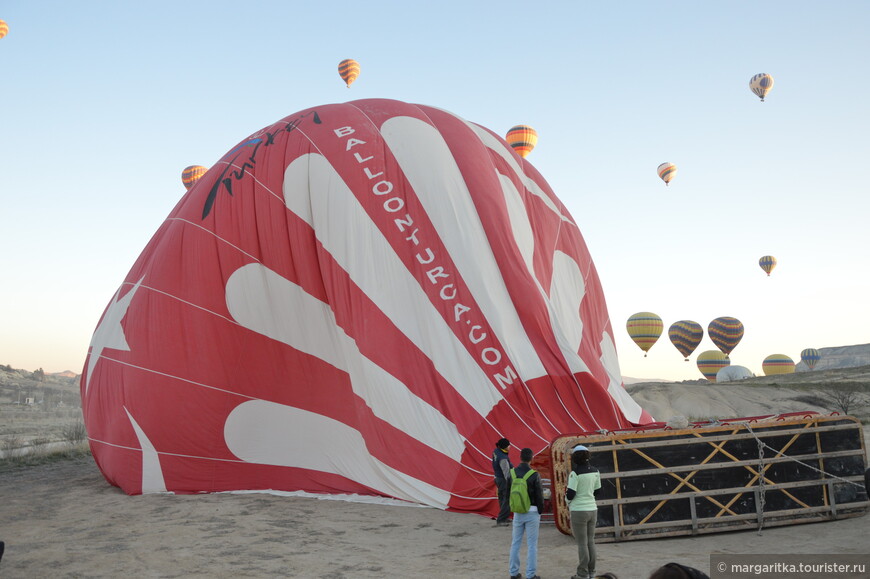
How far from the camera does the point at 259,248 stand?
11.8 m

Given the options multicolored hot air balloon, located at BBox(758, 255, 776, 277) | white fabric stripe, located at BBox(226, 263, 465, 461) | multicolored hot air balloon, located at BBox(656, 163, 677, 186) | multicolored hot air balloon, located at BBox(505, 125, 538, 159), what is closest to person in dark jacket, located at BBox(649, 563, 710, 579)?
white fabric stripe, located at BBox(226, 263, 465, 461)

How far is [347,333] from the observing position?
425 inches

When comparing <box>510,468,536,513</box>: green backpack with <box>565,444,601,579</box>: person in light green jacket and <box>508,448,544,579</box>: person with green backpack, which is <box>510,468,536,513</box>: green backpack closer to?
<box>508,448,544,579</box>: person with green backpack

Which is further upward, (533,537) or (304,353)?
(304,353)

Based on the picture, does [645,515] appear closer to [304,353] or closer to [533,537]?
[533,537]

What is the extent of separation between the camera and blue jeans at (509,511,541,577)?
605 cm

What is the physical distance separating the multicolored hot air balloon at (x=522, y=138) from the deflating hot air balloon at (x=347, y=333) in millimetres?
11242

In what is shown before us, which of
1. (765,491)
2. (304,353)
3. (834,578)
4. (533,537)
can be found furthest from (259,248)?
(834,578)

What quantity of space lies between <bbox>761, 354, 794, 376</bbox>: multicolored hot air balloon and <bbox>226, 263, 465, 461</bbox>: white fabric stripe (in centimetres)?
5717

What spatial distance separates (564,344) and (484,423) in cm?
183

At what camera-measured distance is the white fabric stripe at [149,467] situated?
10.8 meters

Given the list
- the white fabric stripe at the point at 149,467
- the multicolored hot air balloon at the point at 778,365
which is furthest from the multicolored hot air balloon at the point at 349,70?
the multicolored hot air balloon at the point at 778,365

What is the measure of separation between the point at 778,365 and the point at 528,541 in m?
60.7

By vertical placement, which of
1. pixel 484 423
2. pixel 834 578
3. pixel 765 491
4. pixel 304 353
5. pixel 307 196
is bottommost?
pixel 834 578
